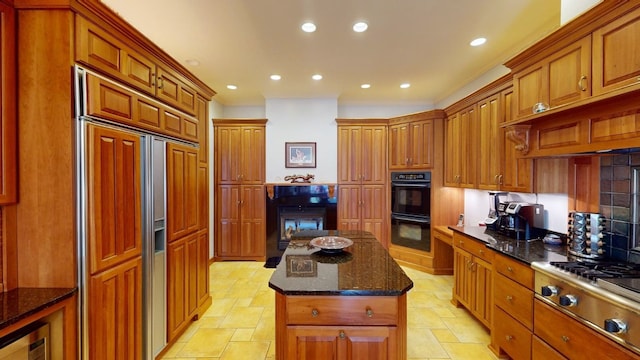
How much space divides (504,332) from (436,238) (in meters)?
1.94

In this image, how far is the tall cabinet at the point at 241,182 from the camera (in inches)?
187

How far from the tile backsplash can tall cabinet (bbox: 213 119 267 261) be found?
417 cm

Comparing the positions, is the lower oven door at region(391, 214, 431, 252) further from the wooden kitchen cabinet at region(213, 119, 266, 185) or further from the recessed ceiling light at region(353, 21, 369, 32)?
the recessed ceiling light at region(353, 21, 369, 32)

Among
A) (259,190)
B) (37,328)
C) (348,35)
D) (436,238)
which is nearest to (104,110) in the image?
(37,328)

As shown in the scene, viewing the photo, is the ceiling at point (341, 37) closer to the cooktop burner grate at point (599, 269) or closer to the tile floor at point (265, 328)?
the cooktop burner grate at point (599, 269)

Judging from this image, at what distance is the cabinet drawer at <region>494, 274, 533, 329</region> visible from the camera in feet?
6.12

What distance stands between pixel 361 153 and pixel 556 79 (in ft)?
9.73

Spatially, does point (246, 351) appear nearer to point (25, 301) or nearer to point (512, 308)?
point (25, 301)

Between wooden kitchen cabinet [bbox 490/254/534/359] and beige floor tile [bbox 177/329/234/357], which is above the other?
wooden kitchen cabinet [bbox 490/254/534/359]

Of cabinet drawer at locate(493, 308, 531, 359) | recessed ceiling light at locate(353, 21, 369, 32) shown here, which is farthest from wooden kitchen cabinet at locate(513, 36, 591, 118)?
cabinet drawer at locate(493, 308, 531, 359)

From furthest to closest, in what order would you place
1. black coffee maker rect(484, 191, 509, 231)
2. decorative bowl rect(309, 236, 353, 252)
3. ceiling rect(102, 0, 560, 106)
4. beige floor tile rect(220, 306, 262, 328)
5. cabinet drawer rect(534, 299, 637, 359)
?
1. beige floor tile rect(220, 306, 262, 328)
2. black coffee maker rect(484, 191, 509, 231)
3. ceiling rect(102, 0, 560, 106)
4. decorative bowl rect(309, 236, 353, 252)
5. cabinet drawer rect(534, 299, 637, 359)

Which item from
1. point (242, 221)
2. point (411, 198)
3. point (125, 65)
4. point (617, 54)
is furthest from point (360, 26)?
point (242, 221)

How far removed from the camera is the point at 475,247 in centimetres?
260

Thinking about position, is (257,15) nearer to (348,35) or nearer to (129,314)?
(348,35)
